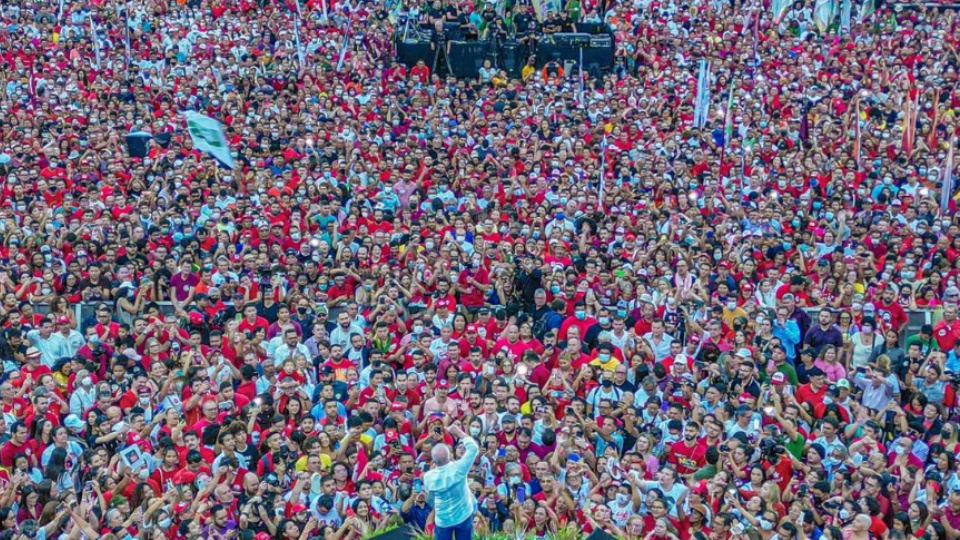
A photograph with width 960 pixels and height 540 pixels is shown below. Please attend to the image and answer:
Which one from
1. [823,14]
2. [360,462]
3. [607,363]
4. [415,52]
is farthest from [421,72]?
[360,462]

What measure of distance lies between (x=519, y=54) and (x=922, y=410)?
14.3 metres

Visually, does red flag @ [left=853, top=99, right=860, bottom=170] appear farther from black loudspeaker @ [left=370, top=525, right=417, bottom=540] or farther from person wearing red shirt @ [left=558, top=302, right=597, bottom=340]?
black loudspeaker @ [left=370, top=525, right=417, bottom=540]

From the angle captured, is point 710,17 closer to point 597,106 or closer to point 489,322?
point 597,106

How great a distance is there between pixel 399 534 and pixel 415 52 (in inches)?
666

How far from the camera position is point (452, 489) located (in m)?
10.9

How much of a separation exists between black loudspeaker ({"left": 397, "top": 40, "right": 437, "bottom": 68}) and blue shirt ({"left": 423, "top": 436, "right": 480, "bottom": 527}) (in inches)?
684

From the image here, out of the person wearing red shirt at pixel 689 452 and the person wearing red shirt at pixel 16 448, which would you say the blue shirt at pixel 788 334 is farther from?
the person wearing red shirt at pixel 16 448

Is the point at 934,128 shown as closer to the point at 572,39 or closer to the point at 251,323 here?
the point at 572,39

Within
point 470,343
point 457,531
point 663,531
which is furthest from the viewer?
point 470,343

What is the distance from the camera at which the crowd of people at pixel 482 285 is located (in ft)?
43.0

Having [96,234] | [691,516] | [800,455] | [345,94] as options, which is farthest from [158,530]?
[345,94]

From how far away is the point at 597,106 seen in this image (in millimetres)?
24453

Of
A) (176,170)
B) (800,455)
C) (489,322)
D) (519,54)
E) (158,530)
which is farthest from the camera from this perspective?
(519,54)

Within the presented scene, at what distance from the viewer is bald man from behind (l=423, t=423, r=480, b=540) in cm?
1083
